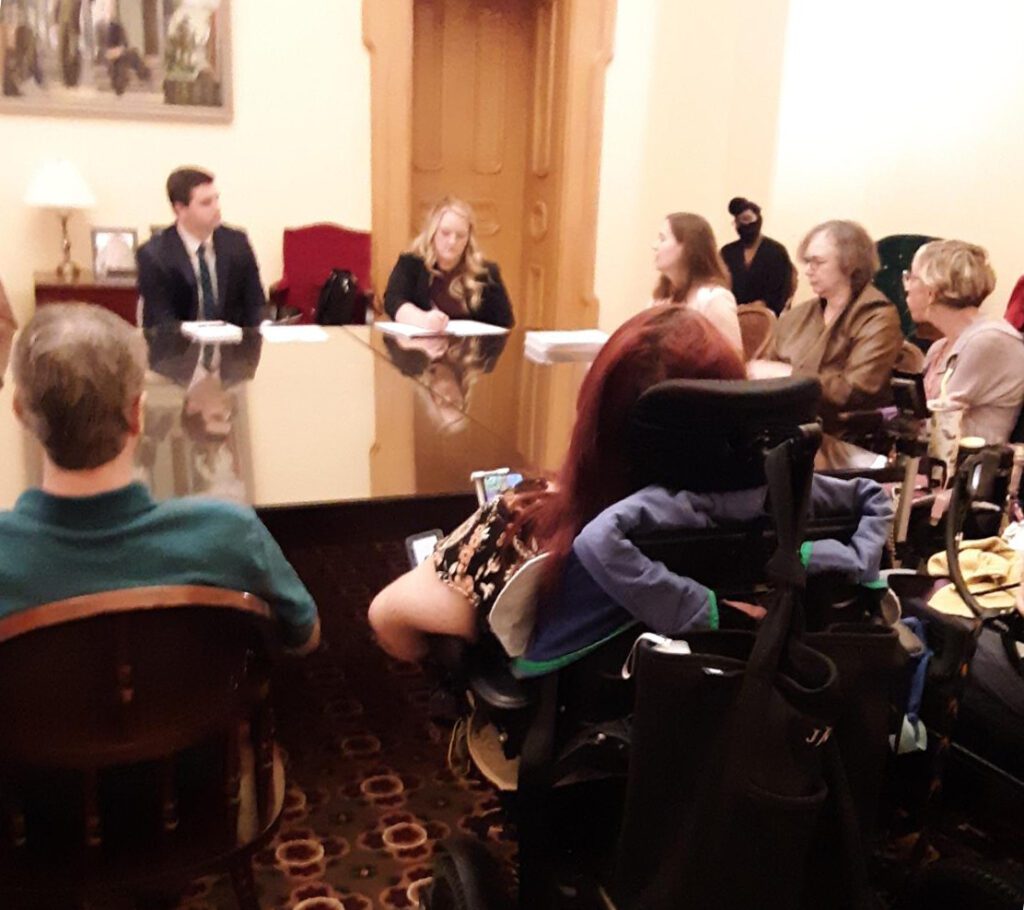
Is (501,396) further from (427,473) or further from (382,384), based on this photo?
(427,473)

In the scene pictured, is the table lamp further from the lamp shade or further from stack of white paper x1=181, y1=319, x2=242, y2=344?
stack of white paper x1=181, y1=319, x2=242, y2=344

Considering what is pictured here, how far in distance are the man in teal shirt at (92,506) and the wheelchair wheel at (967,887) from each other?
1039 mm

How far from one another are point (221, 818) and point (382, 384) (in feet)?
5.85

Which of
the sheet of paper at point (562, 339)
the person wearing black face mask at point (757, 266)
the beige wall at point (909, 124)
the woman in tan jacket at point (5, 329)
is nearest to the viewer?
the woman in tan jacket at point (5, 329)

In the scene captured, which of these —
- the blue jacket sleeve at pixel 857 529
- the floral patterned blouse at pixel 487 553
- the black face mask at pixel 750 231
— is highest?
the black face mask at pixel 750 231

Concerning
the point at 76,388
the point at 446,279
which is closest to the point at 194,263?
the point at 446,279

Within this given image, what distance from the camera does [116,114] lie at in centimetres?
487

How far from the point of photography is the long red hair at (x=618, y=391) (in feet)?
3.91

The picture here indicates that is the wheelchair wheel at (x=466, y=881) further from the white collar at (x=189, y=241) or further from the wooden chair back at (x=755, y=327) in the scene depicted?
the white collar at (x=189, y=241)

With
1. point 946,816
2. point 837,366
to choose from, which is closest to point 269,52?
point 837,366

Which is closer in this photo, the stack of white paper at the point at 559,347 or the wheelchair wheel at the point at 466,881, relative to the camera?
the wheelchair wheel at the point at 466,881

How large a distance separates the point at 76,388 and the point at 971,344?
2360 millimetres

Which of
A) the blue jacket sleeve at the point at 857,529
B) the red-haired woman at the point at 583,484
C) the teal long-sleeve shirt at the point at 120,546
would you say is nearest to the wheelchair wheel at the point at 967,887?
the blue jacket sleeve at the point at 857,529

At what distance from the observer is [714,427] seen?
1138 mm
